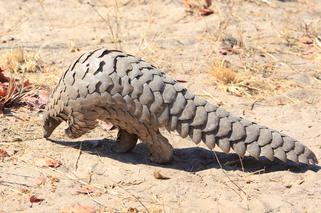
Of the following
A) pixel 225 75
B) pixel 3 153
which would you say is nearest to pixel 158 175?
pixel 3 153

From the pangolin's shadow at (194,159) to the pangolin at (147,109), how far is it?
18cm

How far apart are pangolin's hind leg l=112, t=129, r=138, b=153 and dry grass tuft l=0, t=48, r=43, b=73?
180cm

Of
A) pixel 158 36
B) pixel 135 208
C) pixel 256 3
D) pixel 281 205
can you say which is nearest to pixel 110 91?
pixel 135 208

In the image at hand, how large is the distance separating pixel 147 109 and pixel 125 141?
48 cm

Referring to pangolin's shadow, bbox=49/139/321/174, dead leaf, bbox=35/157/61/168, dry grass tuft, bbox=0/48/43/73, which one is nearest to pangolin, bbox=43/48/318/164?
pangolin's shadow, bbox=49/139/321/174

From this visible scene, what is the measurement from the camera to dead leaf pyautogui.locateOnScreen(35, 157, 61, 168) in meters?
3.93

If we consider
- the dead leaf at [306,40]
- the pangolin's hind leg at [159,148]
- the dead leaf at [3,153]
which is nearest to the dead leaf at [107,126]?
the pangolin's hind leg at [159,148]

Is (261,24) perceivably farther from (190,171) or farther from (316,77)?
(190,171)

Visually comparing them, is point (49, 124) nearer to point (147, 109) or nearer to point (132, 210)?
point (147, 109)

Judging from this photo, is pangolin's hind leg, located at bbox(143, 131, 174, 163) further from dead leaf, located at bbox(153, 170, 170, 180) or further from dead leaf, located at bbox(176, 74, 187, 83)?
dead leaf, located at bbox(176, 74, 187, 83)

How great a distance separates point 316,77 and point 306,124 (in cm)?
120

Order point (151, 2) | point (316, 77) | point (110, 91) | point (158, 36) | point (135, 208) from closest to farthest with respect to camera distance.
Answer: point (135, 208) < point (110, 91) < point (316, 77) < point (158, 36) < point (151, 2)

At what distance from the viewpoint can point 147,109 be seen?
373cm

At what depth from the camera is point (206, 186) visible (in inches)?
148
